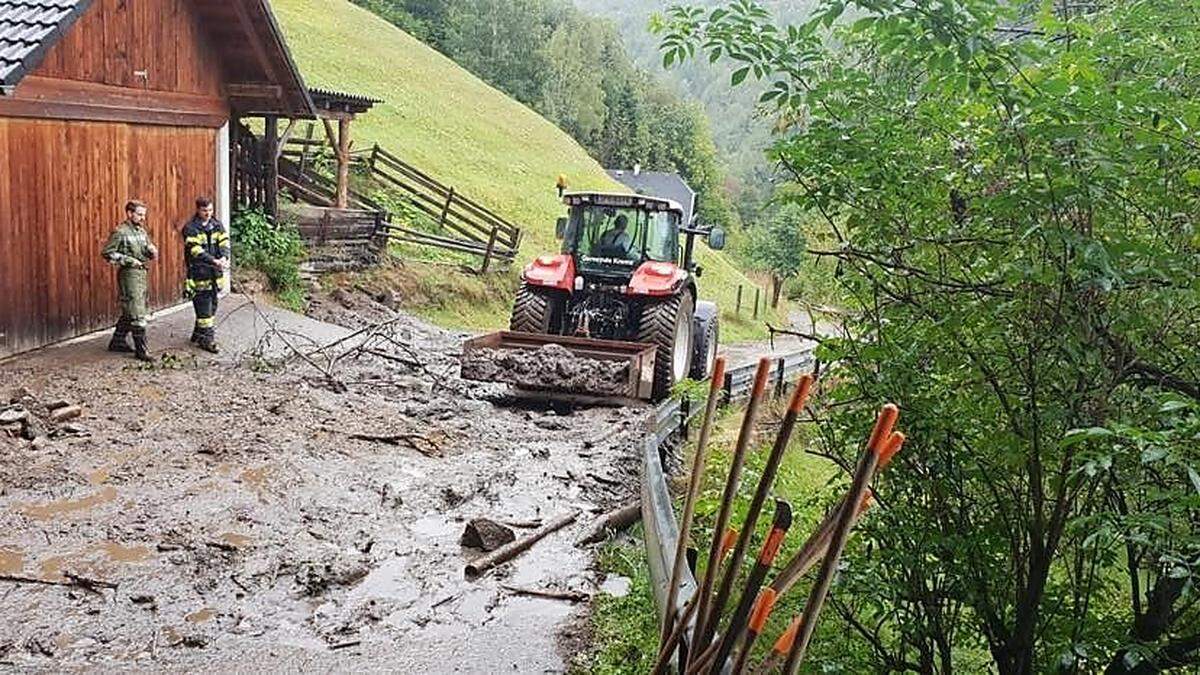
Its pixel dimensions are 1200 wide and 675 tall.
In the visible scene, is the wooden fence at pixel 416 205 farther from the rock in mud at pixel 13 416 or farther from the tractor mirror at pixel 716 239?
the rock in mud at pixel 13 416

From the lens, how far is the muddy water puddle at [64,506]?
6570 mm

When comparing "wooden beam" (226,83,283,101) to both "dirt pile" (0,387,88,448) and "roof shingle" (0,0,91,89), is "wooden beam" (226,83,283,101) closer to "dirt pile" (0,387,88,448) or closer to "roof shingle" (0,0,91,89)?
"roof shingle" (0,0,91,89)

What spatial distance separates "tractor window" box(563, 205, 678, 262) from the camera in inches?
494

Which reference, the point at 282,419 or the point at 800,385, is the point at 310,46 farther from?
the point at 800,385

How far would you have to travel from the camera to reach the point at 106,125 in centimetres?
1205

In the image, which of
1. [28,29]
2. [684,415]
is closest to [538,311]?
[684,415]

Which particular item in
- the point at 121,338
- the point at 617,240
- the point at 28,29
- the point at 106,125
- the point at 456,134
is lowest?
the point at 456,134

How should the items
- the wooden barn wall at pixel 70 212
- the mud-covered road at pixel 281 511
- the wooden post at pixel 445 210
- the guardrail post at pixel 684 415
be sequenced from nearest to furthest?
the mud-covered road at pixel 281 511, the guardrail post at pixel 684 415, the wooden barn wall at pixel 70 212, the wooden post at pixel 445 210

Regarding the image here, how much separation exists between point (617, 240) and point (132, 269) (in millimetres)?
5416

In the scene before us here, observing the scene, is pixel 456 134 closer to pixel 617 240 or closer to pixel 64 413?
pixel 617 240

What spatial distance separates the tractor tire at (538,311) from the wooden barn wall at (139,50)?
214 inches

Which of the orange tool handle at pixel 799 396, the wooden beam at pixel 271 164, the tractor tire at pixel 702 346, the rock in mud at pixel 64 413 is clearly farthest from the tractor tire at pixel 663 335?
the orange tool handle at pixel 799 396

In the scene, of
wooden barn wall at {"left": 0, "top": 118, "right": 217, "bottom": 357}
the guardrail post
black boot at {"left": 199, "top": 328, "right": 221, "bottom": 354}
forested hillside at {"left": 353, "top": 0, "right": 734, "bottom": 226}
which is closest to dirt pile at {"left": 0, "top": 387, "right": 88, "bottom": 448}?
wooden barn wall at {"left": 0, "top": 118, "right": 217, "bottom": 357}

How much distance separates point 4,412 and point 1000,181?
7.77 metres
